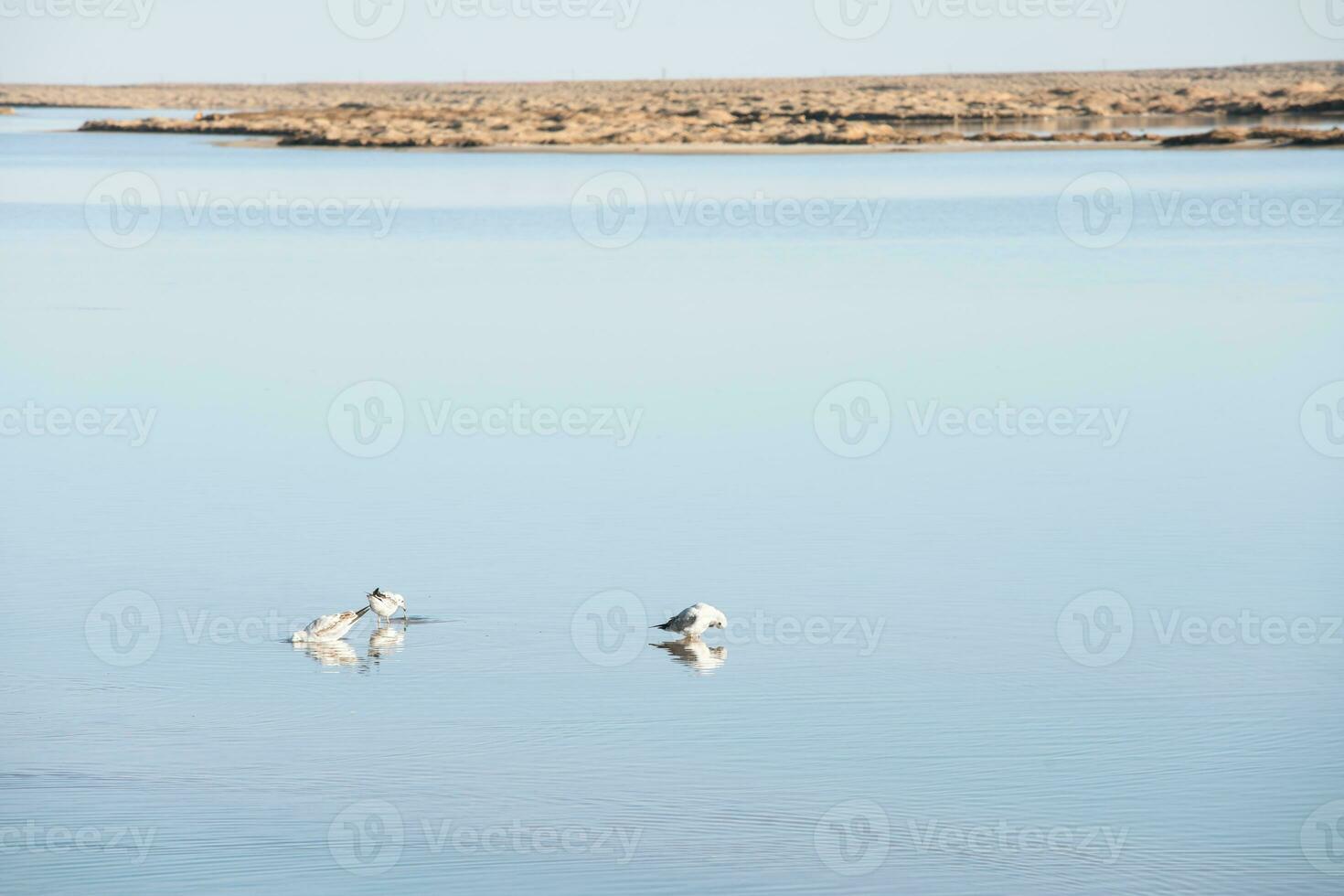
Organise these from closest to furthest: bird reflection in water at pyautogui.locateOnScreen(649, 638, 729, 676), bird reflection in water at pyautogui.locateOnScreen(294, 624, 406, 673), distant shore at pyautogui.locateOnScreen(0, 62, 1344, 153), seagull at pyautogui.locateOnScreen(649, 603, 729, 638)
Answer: bird reflection in water at pyautogui.locateOnScreen(649, 638, 729, 676) < bird reflection in water at pyautogui.locateOnScreen(294, 624, 406, 673) < seagull at pyautogui.locateOnScreen(649, 603, 729, 638) < distant shore at pyautogui.locateOnScreen(0, 62, 1344, 153)

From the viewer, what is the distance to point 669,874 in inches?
283

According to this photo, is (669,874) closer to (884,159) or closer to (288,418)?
(288,418)

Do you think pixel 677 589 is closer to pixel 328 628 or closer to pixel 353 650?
pixel 353 650

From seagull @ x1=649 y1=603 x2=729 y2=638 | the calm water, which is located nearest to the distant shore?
the calm water

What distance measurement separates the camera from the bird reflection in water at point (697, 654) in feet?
31.8

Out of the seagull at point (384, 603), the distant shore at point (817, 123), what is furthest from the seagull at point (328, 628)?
the distant shore at point (817, 123)

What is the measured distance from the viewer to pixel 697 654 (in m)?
9.91

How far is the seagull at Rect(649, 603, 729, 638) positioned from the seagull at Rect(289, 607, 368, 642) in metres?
1.71

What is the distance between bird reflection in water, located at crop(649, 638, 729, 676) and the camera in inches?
382

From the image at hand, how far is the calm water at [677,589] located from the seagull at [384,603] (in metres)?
0.18

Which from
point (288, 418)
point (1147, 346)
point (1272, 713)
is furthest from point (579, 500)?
point (1147, 346)

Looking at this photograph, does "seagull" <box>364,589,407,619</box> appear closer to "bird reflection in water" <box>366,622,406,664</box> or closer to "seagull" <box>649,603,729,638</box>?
"bird reflection in water" <box>366,622,406,664</box>

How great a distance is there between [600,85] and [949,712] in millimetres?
181735

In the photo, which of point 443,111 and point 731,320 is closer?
point 731,320
